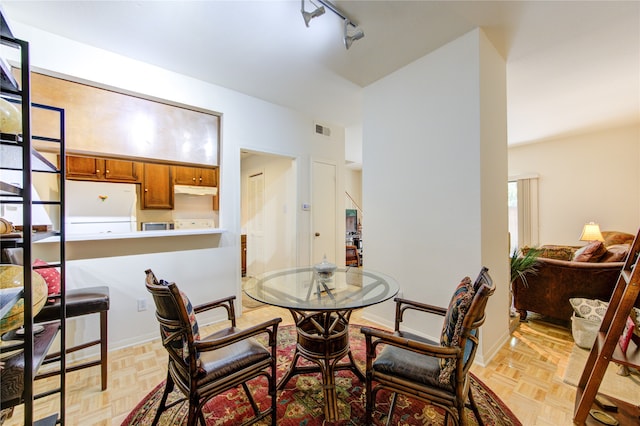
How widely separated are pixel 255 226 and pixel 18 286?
13.5ft

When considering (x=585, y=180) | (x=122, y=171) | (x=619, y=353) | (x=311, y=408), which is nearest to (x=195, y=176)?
(x=122, y=171)

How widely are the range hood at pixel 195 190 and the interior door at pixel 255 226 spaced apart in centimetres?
162

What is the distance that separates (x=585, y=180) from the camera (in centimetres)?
492

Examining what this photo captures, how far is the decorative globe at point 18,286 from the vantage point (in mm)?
836

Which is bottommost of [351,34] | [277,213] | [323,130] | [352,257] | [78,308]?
[352,257]

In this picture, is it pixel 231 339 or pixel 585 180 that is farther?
pixel 585 180

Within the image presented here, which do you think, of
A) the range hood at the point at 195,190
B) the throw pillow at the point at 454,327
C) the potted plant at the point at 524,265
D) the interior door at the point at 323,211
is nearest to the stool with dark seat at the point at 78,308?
the range hood at the point at 195,190

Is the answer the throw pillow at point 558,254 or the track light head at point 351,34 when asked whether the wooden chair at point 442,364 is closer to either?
the track light head at point 351,34

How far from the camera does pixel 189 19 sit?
79.7 inches

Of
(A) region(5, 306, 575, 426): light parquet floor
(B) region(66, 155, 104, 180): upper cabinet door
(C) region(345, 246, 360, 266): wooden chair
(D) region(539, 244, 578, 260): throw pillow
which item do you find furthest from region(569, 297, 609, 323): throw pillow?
(B) region(66, 155, 104, 180): upper cabinet door

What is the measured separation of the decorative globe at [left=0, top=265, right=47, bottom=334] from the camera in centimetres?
84

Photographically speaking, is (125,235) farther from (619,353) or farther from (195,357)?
(619,353)

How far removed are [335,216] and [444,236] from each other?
2224 millimetres

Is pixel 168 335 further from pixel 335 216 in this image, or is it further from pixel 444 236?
pixel 335 216
